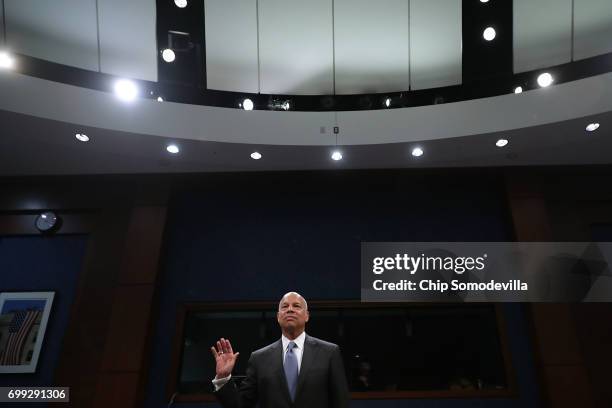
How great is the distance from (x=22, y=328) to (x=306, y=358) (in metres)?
4.90

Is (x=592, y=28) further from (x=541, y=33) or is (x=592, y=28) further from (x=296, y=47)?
Result: (x=296, y=47)

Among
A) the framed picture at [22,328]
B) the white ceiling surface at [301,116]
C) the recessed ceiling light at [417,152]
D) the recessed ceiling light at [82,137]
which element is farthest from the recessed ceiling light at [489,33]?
the framed picture at [22,328]

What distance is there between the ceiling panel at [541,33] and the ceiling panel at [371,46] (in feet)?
3.82

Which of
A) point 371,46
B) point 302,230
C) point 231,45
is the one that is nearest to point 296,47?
point 231,45

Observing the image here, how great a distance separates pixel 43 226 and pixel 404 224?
4389 mm

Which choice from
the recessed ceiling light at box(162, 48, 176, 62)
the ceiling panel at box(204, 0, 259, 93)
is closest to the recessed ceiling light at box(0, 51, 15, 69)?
the recessed ceiling light at box(162, 48, 176, 62)

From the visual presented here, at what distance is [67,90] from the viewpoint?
5.60 m

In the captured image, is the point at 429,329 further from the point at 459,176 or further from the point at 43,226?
the point at 43,226

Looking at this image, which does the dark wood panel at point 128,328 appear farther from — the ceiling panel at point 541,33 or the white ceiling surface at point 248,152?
the ceiling panel at point 541,33

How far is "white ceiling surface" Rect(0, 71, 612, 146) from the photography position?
5.45 m

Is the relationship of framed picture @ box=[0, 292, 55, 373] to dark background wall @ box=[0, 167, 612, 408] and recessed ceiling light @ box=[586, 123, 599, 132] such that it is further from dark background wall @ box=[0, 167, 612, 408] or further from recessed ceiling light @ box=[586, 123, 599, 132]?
recessed ceiling light @ box=[586, 123, 599, 132]

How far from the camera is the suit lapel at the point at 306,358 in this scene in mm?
2684

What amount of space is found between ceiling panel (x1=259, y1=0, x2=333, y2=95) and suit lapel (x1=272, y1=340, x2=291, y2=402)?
3986mm

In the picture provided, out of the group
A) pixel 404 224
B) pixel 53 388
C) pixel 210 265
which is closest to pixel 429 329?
pixel 404 224
